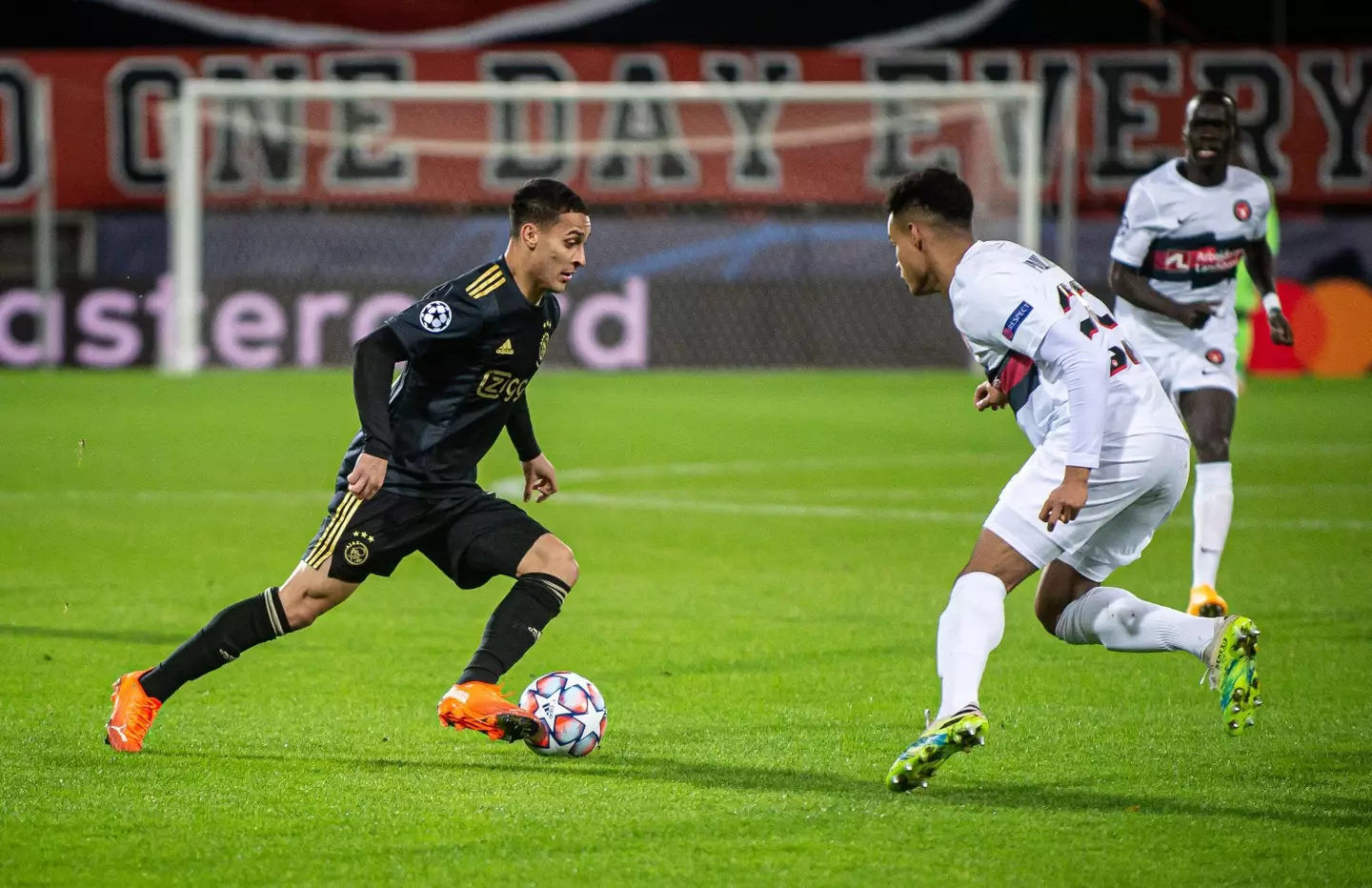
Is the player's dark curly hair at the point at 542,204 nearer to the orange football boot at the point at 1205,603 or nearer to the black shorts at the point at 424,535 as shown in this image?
the black shorts at the point at 424,535

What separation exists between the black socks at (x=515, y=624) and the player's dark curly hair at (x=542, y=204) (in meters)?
1.04

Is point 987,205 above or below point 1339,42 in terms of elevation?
below

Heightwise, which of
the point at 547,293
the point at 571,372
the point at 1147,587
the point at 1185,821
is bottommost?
the point at 571,372

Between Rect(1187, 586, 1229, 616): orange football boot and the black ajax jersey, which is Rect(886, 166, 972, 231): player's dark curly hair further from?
Rect(1187, 586, 1229, 616): orange football boot

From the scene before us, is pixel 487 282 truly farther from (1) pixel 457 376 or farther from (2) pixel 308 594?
(2) pixel 308 594

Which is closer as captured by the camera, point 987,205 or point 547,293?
point 547,293

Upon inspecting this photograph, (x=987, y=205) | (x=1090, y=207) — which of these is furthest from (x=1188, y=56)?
(x=987, y=205)

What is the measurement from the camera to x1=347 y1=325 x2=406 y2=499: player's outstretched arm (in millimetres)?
5105

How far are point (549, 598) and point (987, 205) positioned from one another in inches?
649

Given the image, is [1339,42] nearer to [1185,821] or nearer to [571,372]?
[571,372]

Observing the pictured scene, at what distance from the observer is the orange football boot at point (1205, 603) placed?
717 cm

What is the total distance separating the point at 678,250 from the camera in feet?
71.8

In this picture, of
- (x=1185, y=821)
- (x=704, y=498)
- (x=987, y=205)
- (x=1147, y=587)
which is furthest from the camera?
(x=987, y=205)

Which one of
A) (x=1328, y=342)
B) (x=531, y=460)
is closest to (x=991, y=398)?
(x=531, y=460)
